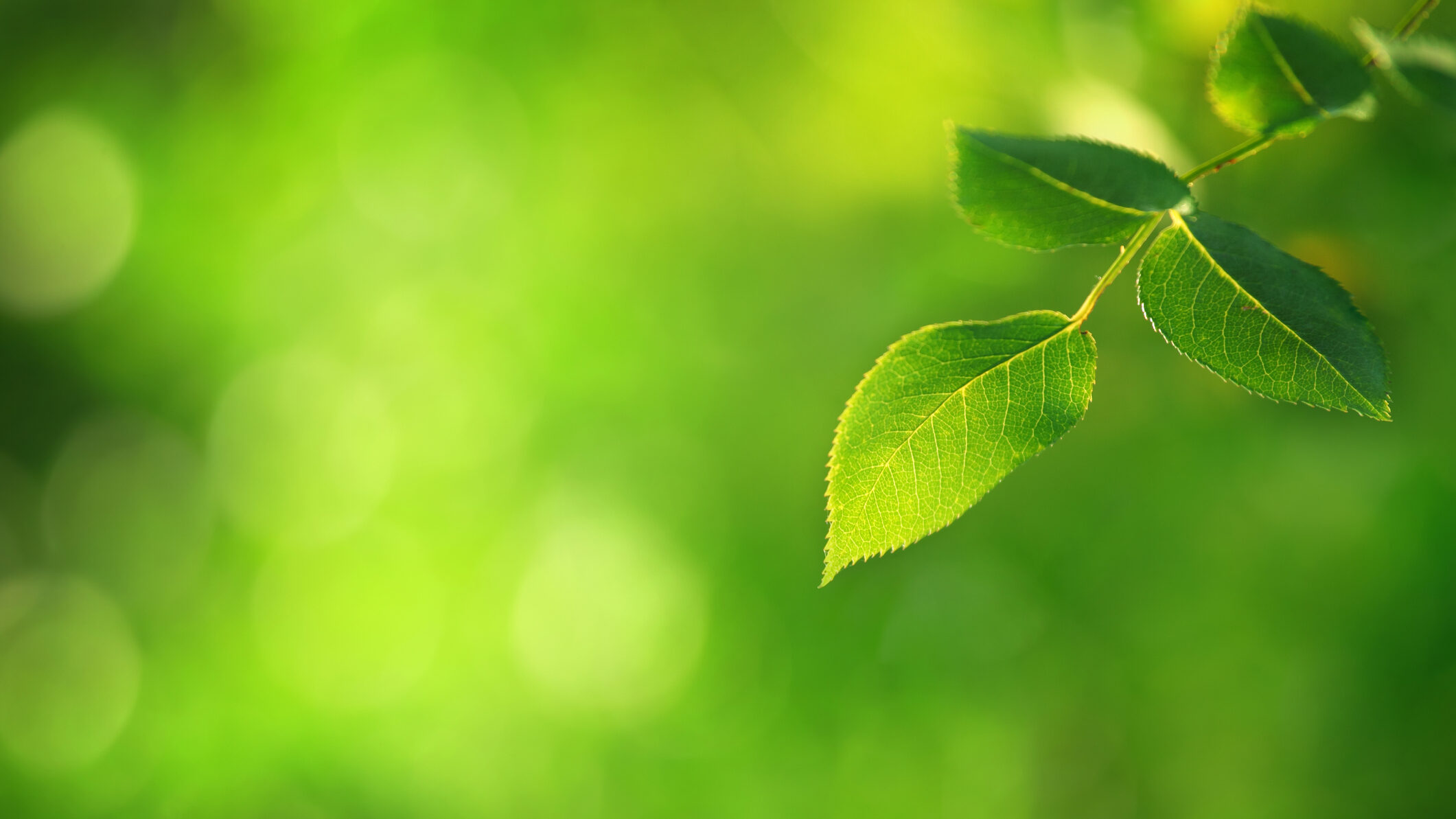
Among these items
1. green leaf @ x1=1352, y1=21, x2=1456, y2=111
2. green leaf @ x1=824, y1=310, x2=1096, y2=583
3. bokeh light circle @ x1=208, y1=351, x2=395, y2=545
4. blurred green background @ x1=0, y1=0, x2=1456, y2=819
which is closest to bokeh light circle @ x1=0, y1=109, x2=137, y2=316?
blurred green background @ x1=0, y1=0, x2=1456, y2=819

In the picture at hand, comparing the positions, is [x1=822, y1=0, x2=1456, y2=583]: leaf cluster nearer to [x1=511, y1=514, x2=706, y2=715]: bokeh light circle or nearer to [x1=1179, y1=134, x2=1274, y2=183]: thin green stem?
[x1=1179, y1=134, x2=1274, y2=183]: thin green stem

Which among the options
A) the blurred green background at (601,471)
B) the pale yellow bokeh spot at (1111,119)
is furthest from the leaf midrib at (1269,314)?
the blurred green background at (601,471)

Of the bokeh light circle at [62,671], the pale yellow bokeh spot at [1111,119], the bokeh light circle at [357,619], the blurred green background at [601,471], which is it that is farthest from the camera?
the bokeh light circle at [62,671]

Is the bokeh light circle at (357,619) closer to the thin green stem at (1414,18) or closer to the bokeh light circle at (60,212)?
the bokeh light circle at (60,212)

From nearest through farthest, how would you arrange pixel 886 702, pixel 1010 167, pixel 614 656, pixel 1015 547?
pixel 1010 167 < pixel 1015 547 < pixel 886 702 < pixel 614 656

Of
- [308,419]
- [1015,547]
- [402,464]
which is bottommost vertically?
[1015,547]

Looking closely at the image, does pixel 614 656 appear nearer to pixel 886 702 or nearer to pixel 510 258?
pixel 886 702

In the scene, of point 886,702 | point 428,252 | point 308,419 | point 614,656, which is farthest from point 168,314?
point 886,702
